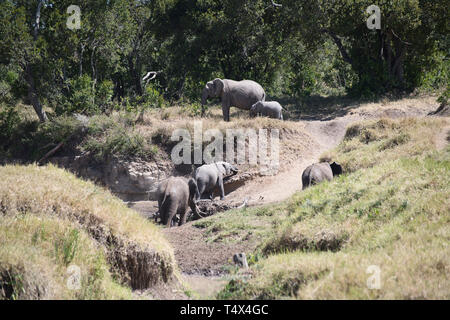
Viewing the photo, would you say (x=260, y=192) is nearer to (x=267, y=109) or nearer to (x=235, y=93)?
(x=267, y=109)

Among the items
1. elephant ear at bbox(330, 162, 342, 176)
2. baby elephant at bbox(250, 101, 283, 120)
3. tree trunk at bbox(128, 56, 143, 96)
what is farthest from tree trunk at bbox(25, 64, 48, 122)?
elephant ear at bbox(330, 162, 342, 176)

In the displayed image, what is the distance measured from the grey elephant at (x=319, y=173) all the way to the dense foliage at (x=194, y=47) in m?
10.8

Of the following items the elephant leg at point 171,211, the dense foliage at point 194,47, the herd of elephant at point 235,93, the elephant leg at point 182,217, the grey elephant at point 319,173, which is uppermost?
the dense foliage at point 194,47

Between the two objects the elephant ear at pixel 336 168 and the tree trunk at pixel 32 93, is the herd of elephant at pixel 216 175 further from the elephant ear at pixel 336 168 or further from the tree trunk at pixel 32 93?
the tree trunk at pixel 32 93

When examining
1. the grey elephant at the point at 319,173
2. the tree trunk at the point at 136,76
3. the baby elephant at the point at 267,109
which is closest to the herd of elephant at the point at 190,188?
the grey elephant at the point at 319,173

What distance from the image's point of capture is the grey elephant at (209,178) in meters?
17.0

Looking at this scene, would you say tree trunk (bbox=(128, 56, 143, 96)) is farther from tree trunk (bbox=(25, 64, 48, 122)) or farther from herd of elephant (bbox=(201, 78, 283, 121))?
herd of elephant (bbox=(201, 78, 283, 121))

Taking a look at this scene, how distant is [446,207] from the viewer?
8.27 metres

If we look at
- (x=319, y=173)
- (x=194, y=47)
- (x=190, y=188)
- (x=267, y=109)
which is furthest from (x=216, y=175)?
(x=194, y=47)

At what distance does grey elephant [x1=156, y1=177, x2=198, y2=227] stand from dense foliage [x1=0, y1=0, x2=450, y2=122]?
852 centimetres

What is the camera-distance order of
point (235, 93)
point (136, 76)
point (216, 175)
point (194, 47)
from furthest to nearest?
1. point (136, 76)
2. point (194, 47)
3. point (235, 93)
4. point (216, 175)

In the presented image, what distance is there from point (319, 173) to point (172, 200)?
4.17m

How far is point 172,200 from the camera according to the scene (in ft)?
47.5
